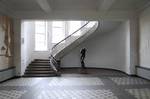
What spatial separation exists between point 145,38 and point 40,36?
7.26 m

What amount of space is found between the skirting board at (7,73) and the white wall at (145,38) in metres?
5.94

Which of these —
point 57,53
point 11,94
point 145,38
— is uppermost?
point 145,38

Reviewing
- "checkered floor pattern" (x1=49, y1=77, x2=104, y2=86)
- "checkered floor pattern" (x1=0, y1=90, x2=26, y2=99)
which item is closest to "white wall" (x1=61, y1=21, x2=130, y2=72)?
"checkered floor pattern" (x1=49, y1=77, x2=104, y2=86)

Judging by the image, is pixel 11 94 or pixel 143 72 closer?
pixel 11 94

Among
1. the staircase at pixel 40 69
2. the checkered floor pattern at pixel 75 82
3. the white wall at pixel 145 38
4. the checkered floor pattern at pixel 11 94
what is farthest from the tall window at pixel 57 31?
the checkered floor pattern at pixel 11 94

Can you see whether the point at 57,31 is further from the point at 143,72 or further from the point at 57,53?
the point at 143,72

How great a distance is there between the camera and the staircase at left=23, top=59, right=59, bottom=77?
10.1m

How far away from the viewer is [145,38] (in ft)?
28.0

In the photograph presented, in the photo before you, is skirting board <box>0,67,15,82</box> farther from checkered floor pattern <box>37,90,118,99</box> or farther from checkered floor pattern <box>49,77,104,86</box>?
checkered floor pattern <box>37,90,118,99</box>

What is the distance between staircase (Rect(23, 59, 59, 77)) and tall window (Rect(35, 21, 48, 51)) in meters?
1.56

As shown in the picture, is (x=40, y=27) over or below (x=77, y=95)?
over

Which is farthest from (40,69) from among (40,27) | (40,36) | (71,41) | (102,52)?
(102,52)

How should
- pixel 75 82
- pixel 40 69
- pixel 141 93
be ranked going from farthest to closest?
pixel 40 69 → pixel 75 82 → pixel 141 93

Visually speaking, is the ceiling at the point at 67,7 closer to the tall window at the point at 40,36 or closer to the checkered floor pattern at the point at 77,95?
the tall window at the point at 40,36
